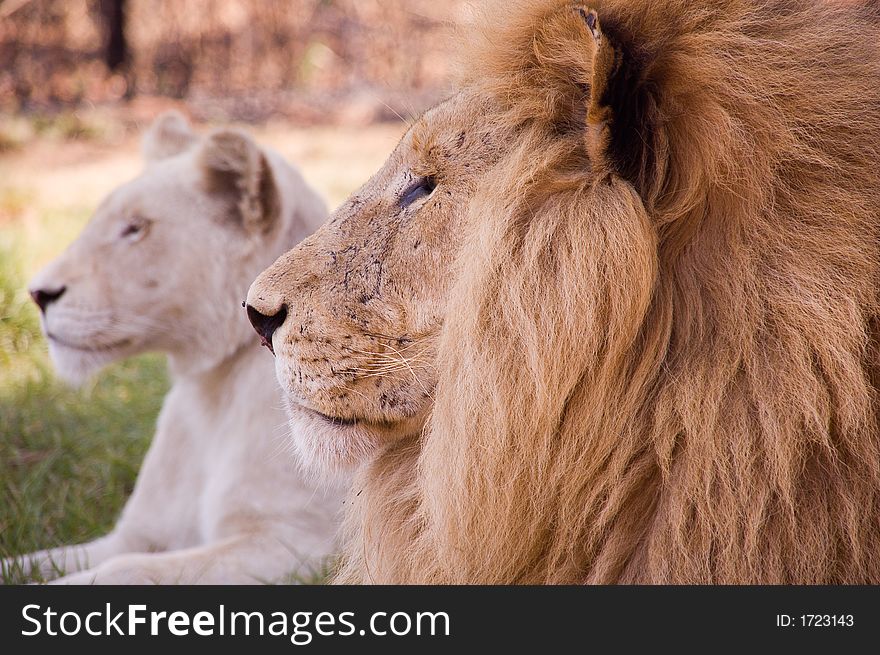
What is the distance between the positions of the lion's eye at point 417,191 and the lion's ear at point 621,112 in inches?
15.4

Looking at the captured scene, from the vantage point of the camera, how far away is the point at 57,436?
14.4 feet

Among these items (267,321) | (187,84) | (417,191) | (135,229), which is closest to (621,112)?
(417,191)

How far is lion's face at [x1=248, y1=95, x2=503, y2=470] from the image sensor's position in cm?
199

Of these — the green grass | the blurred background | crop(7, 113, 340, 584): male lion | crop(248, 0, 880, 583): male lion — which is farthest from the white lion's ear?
crop(248, 0, 880, 583): male lion

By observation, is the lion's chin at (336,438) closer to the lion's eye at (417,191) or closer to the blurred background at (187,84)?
the lion's eye at (417,191)

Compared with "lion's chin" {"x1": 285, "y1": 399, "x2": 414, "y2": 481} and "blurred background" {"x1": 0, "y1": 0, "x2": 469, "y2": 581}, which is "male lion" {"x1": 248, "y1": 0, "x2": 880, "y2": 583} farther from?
"blurred background" {"x1": 0, "y1": 0, "x2": 469, "y2": 581}

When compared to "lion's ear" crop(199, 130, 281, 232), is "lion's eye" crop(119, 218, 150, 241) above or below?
below

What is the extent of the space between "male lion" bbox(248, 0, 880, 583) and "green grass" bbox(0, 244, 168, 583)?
6.33 ft

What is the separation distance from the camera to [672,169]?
179cm

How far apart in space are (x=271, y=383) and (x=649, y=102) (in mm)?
2096

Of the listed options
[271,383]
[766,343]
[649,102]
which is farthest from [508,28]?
[271,383]

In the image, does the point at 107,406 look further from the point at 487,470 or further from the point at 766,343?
the point at 766,343

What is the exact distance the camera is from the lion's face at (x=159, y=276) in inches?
139

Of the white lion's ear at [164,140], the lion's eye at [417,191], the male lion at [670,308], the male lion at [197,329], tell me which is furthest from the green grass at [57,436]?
the male lion at [670,308]
